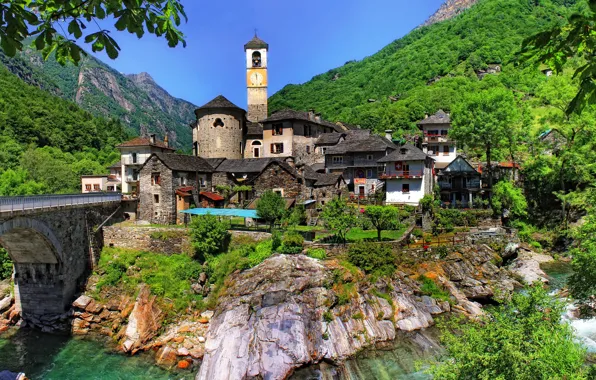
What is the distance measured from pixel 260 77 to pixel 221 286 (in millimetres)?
44668

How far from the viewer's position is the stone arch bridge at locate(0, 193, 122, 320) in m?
25.0

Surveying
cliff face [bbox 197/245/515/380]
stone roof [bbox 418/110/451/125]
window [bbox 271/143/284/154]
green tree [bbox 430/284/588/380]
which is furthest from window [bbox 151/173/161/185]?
stone roof [bbox 418/110/451/125]

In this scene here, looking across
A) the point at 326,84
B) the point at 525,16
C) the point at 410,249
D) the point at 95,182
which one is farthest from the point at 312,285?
the point at 525,16

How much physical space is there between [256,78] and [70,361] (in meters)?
50.7

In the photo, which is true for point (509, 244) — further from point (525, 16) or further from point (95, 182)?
point (525, 16)

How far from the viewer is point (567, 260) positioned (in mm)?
36031

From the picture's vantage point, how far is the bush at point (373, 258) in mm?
27109

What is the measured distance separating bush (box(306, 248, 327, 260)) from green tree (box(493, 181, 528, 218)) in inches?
830

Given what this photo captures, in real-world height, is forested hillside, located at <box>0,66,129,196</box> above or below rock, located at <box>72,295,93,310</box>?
above

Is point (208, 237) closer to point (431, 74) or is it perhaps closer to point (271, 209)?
point (271, 209)

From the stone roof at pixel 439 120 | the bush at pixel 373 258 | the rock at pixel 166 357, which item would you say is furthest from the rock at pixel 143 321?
the stone roof at pixel 439 120

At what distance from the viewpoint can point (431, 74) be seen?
107m

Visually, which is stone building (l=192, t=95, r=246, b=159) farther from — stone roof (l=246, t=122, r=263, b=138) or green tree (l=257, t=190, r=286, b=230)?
green tree (l=257, t=190, r=286, b=230)

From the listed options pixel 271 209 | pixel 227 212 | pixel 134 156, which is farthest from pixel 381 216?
pixel 134 156
